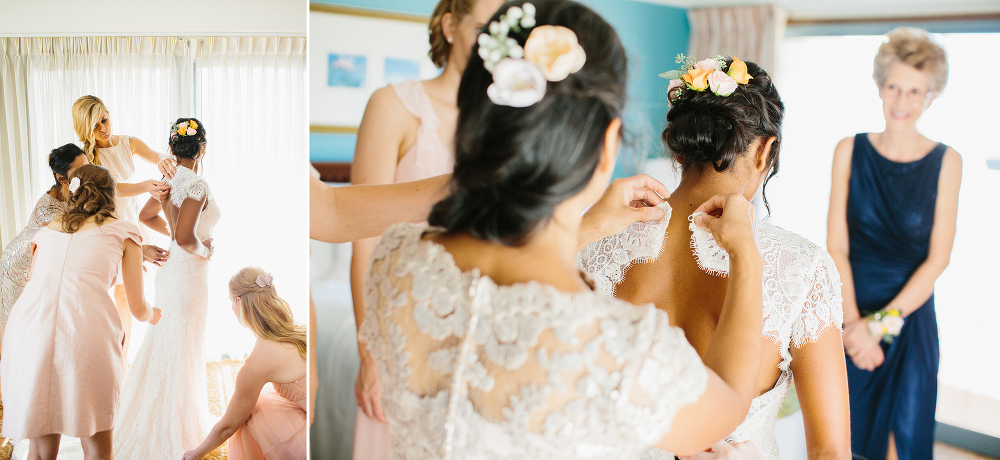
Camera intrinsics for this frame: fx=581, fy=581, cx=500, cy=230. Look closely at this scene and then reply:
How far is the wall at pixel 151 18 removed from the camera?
232cm

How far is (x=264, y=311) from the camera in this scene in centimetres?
233

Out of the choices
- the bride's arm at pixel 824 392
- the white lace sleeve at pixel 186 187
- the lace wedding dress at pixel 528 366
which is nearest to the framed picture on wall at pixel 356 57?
the lace wedding dress at pixel 528 366

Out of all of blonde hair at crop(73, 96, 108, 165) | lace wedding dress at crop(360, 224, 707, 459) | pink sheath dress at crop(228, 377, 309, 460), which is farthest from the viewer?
blonde hair at crop(73, 96, 108, 165)

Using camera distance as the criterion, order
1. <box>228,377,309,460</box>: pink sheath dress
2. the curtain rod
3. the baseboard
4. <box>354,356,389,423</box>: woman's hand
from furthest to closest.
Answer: <box>228,377,309,460</box>: pink sheath dress → <box>354,356,389,423</box>: woman's hand → the baseboard → the curtain rod

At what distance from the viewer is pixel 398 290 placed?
0.86 meters

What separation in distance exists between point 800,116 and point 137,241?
2446 mm

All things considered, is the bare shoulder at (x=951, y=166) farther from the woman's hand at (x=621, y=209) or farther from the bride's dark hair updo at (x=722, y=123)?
the woman's hand at (x=621, y=209)

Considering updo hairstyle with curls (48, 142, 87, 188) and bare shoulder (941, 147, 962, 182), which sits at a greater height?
bare shoulder (941, 147, 962, 182)

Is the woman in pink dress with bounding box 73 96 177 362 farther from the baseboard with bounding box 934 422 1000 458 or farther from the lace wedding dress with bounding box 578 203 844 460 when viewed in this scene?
the baseboard with bounding box 934 422 1000 458

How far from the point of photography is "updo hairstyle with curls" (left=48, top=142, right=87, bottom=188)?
2.34 m

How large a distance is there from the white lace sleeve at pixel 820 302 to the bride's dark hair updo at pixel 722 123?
0.27 m

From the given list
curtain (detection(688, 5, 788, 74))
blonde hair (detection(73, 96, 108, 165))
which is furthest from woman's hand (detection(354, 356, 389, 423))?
blonde hair (detection(73, 96, 108, 165))

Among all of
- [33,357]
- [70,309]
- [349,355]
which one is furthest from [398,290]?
[33,357]

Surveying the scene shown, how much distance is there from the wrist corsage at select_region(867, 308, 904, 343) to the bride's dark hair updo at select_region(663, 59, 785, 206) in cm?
54
